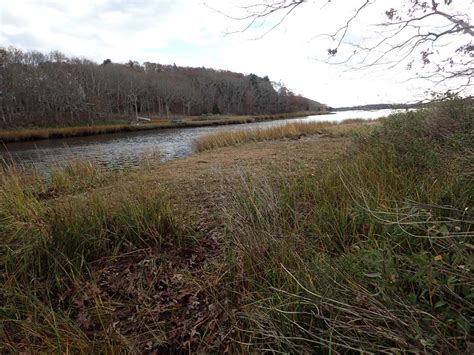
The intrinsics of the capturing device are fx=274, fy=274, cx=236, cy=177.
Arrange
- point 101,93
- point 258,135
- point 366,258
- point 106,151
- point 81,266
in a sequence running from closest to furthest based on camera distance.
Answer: point 366,258, point 81,266, point 258,135, point 106,151, point 101,93

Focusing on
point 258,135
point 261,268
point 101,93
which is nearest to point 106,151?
point 258,135

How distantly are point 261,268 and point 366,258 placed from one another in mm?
991

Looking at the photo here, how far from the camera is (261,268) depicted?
7.68ft

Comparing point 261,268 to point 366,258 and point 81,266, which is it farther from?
point 81,266

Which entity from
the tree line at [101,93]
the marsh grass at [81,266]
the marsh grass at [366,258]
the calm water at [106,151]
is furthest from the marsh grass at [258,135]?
the tree line at [101,93]

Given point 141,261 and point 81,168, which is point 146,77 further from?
point 141,261

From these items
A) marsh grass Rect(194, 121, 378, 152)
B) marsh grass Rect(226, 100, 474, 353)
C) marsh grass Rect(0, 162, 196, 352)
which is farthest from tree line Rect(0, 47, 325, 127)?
marsh grass Rect(226, 100, 474, 353)

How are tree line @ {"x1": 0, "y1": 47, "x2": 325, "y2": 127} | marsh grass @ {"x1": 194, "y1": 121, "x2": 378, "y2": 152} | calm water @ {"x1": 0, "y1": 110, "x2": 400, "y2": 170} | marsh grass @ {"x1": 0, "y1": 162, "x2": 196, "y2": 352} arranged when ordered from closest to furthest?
marsh grass @ {"x1": 0, "y1": 162, "x2": 196, "y2": 352}, calm water @ {"x1": 0, "y1": 110, "x2": 400, "y2": 170}, marsh grass @ {"x1": 194, "y1": 121, "x2": 378, "y2": 152}, tree line @ {"x1": 0, "y1": 47, "x2": 325, "y2": 127}

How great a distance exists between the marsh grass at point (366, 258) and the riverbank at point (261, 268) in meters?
0.01

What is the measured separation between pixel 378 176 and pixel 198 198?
281 cm

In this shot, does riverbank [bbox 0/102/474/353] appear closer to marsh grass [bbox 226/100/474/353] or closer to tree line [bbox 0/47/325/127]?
marsh grass [bbox 226/100/474/353]

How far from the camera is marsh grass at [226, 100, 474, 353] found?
53.0 inches

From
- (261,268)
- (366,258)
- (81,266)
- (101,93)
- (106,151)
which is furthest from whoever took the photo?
(101,93)

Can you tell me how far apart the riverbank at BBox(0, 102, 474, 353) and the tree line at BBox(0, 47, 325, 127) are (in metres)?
48.0
